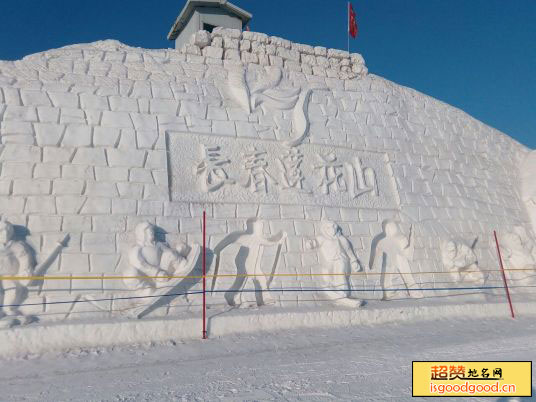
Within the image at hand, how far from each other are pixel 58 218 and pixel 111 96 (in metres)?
1.86

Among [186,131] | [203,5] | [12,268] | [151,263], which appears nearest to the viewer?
[12,268]

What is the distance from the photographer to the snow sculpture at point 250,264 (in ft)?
17.9

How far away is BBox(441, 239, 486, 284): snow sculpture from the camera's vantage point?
692 centimetres

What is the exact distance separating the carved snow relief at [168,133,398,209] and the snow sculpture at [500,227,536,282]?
2.33 m

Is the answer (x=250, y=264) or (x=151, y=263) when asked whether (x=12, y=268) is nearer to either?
(x=151, y=263)

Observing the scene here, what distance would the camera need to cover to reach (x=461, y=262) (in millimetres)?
6926

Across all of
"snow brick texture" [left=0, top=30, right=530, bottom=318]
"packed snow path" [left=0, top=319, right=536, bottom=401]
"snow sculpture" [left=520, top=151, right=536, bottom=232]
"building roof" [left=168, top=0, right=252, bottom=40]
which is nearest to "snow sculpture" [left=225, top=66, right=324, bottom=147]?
"snow brick texture" [left=0, top=30, right=530, bottom=318]

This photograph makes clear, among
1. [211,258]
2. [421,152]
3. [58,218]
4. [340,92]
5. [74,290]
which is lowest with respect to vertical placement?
[74,290]

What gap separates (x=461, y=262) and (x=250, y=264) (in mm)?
3312

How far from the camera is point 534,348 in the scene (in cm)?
455

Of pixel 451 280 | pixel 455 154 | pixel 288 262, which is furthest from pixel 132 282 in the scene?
pixel 455 154

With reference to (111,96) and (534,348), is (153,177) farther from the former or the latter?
(534,348)

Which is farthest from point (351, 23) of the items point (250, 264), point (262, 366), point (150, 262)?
point (262, 366)

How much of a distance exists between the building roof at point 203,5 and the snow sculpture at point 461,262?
27.2 feet
